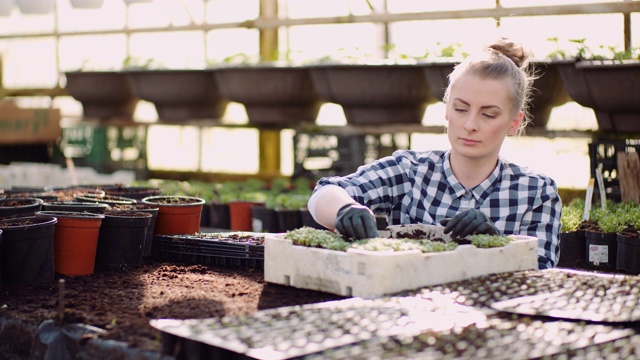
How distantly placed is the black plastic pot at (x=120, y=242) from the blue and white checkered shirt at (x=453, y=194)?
59cm

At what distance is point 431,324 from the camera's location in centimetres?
163

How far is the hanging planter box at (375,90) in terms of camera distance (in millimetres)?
5152

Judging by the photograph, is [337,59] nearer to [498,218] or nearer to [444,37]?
[444,37]

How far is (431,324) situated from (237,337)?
372mm

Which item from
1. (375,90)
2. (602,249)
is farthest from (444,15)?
(602,249)

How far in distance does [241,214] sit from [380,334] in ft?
11.8

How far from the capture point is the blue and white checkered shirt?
8.34ft

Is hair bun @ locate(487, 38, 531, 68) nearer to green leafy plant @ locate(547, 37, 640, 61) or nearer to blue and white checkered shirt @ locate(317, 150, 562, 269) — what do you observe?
blue and white checkered shirt @ locate(317, 150, 562, 269)

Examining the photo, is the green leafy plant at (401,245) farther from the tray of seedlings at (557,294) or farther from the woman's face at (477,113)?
the woman's face at (477,113)

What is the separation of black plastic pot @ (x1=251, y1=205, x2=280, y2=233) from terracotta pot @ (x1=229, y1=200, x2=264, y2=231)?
0.17m

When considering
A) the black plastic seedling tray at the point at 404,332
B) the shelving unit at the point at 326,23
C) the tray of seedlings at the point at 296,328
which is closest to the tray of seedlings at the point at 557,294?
the black plastic seedling tray at the point at 404,332

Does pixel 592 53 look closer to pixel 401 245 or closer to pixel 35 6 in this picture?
pixel 401 245

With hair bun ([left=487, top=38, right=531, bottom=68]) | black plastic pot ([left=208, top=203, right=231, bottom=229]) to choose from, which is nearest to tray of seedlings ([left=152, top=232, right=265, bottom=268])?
hair bun ([left=487, top=38, right=531, bottom=68])

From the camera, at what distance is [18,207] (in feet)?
9.71
